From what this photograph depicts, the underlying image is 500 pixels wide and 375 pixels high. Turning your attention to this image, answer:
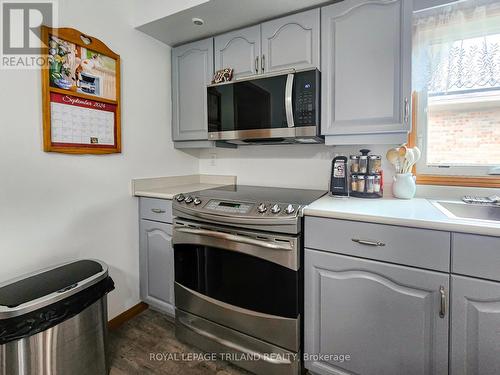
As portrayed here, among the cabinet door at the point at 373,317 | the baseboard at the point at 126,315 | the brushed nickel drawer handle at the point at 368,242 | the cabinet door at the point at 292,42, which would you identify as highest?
the cabinet door at the point at 292,42

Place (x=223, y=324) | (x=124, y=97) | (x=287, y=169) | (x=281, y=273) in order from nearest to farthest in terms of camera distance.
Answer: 1. (x=281, y=273)
2. (x=223, y=324)
3. (x=124, y=97)
4. (x=287, y=169)

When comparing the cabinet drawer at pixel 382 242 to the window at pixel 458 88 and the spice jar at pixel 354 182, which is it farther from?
the window at pixel 458 88

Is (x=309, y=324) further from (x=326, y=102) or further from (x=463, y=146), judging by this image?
(x=463, y=146)

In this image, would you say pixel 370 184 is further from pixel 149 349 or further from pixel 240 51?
pixel 149 349

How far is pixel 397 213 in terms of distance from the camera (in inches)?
45.4

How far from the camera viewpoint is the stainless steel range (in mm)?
1292

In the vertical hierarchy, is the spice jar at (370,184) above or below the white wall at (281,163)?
below

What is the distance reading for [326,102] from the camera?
1.54 m

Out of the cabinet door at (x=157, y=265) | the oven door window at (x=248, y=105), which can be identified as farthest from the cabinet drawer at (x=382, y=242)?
the cabinet door at (x=157, y=265)

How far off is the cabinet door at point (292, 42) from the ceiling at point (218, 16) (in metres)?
0.06

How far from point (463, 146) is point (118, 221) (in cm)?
226

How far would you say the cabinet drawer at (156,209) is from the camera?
1.77 metres

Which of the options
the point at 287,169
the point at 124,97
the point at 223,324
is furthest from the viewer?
the point at 287,169

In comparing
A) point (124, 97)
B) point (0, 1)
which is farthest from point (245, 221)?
point (0, 1)
